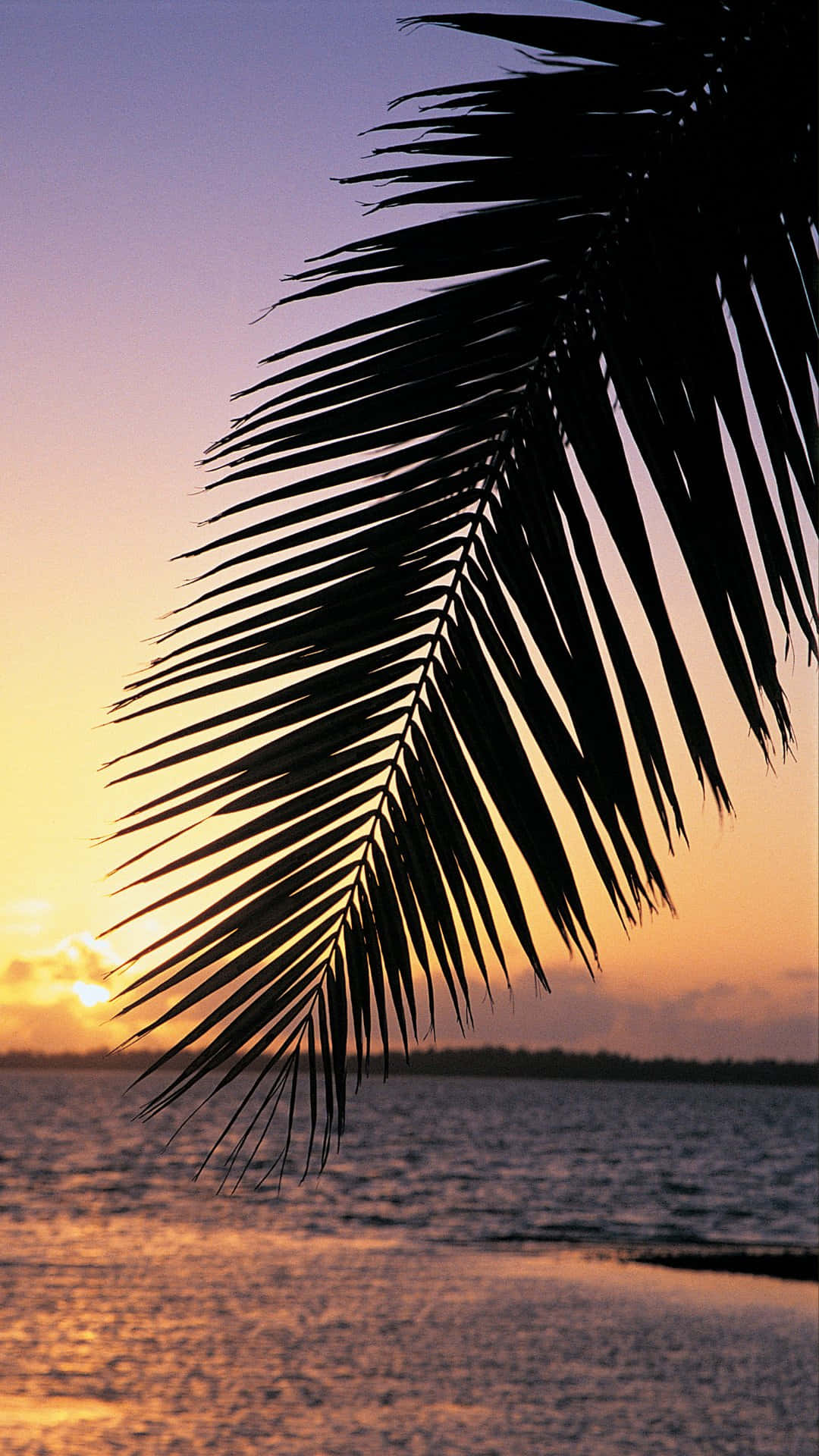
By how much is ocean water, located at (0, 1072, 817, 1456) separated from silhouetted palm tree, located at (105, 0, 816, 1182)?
12.4m

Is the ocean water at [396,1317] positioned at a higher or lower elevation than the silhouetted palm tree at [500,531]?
lower

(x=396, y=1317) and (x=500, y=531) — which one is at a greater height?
(x=500, y=531)

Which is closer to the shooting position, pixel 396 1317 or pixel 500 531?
pixel 500 531

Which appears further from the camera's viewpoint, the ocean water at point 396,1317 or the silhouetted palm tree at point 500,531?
the ocean water at point 396,1317

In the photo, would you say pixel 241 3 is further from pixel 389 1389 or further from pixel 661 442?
pixel 389 1389

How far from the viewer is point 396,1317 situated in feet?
60.1

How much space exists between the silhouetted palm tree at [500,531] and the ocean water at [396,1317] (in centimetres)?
1244

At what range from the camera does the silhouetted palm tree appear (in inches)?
30.9

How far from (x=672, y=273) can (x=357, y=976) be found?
510 millimetres

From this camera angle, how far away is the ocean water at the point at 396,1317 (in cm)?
1263

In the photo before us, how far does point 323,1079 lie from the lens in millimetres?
840

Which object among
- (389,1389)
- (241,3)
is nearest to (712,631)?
(241,3)

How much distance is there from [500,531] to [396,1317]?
19.5m

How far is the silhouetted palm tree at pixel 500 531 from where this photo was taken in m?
0.79
